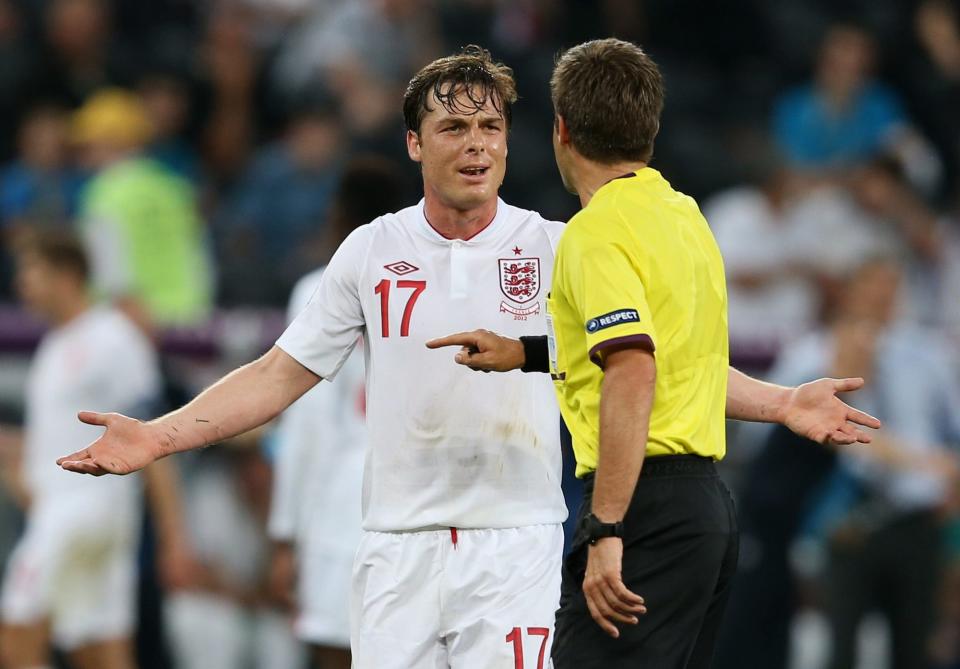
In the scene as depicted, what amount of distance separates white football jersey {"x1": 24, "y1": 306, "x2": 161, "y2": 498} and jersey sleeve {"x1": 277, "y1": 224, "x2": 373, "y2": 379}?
404cm

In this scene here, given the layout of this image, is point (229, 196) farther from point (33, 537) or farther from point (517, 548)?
point (517, 548)

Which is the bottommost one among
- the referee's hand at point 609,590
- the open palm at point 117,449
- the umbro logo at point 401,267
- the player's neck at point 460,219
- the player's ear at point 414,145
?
the referee's hand at point 609,590

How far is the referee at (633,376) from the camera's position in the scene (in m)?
4.27

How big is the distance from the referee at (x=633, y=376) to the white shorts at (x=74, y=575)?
16.2 ft

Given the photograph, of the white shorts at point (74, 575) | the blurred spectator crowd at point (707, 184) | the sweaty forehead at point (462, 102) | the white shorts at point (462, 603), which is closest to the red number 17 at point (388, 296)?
the sweaty forehead at point (462, 102)

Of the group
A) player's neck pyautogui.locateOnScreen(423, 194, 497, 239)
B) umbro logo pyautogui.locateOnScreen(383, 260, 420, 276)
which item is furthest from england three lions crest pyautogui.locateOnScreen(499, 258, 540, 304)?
umbro logo pyautogui.locateOnScreen(383, 260, 420, 276)

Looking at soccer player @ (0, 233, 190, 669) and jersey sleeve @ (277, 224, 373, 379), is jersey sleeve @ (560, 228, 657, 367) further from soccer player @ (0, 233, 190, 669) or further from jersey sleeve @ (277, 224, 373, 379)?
soccer player @ (0, 233, 190, 669)

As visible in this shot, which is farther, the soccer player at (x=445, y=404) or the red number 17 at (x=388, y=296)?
the red number 17 at (x=388, y=296)

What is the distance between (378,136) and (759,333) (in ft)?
9.53

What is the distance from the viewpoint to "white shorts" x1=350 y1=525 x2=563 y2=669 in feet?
Answer: 16.4

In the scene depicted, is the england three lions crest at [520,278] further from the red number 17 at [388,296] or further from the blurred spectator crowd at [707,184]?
the blurred spectator crowd at [707,184]

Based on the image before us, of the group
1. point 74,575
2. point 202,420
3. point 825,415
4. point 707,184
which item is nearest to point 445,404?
point 202,420

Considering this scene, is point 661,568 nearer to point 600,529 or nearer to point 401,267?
point 600,529

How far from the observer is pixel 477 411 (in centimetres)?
512
